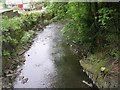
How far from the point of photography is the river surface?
11.5 m

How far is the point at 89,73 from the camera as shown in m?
11.7

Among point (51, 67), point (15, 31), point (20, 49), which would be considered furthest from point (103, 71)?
point (20, 49)

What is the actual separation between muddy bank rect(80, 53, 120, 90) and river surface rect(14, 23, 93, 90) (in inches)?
21.0

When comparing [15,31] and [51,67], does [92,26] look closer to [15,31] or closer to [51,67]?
[51,67]

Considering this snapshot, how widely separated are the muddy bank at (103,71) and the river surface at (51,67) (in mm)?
534

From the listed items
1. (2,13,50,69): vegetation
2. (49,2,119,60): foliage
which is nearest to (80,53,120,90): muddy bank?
(49,2,119,60): foliage

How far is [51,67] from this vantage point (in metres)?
13.8

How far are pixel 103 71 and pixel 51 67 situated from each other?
4.18 metres

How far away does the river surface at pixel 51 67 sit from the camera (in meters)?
11.5

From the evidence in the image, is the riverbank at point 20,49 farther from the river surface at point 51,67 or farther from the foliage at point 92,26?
the foliage at point 92,26

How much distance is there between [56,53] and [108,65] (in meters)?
6.58

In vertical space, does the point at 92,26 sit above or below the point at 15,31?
above

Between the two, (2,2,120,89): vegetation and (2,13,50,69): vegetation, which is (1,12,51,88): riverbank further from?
(2,2,120,89): vegetation

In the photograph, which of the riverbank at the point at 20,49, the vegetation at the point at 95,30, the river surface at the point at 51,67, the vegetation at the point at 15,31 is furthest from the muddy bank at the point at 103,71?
the vegetation at the point at 15,31
